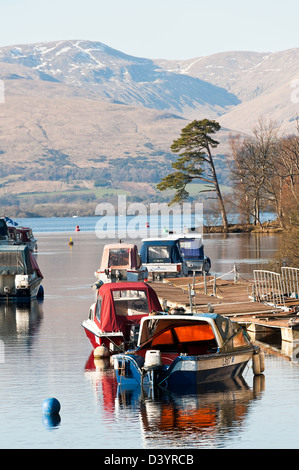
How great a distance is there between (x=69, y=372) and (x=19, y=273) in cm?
1695

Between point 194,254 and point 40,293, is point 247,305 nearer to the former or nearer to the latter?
point 40,293

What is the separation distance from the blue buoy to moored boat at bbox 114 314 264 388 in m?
2.59

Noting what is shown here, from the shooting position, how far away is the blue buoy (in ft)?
63.2

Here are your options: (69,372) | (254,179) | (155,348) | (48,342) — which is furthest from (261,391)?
(254,179)

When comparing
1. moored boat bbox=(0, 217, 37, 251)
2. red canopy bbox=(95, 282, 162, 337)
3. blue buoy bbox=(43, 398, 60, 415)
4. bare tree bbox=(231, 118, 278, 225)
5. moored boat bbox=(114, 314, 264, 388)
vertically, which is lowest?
blue buoy bbox=(43, 398, 60, 415)

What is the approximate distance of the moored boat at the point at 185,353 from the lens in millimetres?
20953

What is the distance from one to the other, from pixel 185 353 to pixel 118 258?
77.3 feet

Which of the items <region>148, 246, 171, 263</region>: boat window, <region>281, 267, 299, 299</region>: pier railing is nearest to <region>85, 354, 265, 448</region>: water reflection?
<region>281, 267, 299, 299</region>: pier railing

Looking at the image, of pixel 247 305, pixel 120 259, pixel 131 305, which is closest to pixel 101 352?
pixel 131 305

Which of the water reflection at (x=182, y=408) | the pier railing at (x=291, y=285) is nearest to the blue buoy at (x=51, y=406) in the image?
the water reflection at (x=182, y=408)

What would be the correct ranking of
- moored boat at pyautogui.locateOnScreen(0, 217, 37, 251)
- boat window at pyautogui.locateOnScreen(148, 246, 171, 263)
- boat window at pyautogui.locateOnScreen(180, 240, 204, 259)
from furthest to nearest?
1. moored boat at pyautogui.locateOnScreen(0, 217, 37, 251)
2. boat window at pyautogui.locateOnScreen(180, 240, 204, 259)
3. boat window at pyautogui.locateOnScreen(148, 246, 171, 263)

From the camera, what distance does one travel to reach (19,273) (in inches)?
1599

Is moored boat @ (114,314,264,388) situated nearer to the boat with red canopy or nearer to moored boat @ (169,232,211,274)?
the boat with red canopy

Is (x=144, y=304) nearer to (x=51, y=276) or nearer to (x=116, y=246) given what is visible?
(x=116, y=246)
